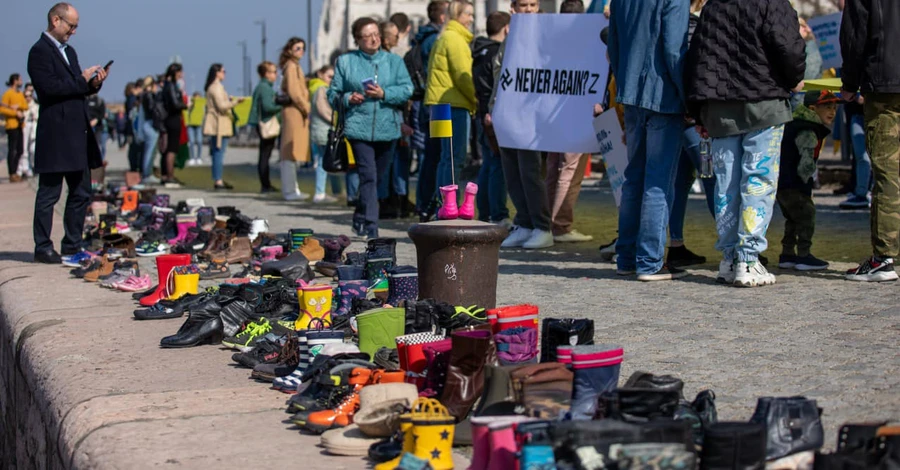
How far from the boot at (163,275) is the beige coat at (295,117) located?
367 inches

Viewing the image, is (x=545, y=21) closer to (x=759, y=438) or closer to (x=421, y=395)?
(x=421, y=395)

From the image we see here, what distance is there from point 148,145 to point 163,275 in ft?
50.8

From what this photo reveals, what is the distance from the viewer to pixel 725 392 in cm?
493

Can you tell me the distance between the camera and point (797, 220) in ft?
29.1

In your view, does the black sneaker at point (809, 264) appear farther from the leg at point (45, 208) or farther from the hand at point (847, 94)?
the leg at point (45, 208)

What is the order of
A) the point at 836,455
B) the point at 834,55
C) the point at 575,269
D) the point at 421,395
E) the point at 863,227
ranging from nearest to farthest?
the point at 836,455, the point at 421,395, the point at 575,269, the point at 863,227, the point at 834,55

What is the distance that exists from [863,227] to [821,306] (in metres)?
5.03

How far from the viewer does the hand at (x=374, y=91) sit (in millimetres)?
11266

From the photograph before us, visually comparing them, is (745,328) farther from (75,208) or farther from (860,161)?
(860,161)

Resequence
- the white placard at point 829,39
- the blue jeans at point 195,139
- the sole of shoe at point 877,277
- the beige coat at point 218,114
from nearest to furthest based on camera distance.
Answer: the sole of shoe at point 877,277, the white placard at point 829,39, the beige coat at point 218,114, the blue jeans at point 195,139

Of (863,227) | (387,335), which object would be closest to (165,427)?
(387,335)

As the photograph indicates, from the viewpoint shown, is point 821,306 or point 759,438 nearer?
point 759,438

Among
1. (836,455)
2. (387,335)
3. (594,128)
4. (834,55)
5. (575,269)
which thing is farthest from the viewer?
(834,55)

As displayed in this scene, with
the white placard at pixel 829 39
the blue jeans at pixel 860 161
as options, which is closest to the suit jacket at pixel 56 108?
the blue jeans at pixel 860 161
